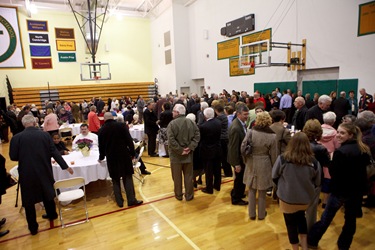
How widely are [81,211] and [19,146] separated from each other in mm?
1552

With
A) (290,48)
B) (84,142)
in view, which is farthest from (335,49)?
(84,142)

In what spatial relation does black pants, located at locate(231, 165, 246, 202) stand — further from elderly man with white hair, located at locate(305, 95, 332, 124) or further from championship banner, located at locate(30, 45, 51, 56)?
championship banner, located at locate(30, 45, 51, 56)

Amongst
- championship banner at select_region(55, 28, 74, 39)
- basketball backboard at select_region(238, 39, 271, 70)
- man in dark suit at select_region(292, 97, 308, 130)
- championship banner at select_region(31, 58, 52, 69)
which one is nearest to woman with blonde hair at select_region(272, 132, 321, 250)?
man in dark suit at select_region(292, 97, 308, 130)

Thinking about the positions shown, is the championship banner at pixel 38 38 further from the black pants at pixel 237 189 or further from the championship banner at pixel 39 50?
the black pants at pixel 237 189

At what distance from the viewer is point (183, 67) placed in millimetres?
17656

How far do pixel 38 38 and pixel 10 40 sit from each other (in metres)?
1.63

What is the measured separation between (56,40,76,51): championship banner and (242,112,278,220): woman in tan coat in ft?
59.3

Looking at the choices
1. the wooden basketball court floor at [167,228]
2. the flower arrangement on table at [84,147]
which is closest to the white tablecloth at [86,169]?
the flower arrangement on table at [84,147]

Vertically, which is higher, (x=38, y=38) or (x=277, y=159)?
(x=38, y=38)

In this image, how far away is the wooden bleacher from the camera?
1617 cm

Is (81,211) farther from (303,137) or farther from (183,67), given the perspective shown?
(183,67)

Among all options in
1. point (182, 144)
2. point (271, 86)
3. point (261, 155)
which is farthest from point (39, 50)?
point (261, 155)

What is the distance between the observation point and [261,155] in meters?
3.32

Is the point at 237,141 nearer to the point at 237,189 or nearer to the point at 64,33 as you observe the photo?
the point at 237,189
